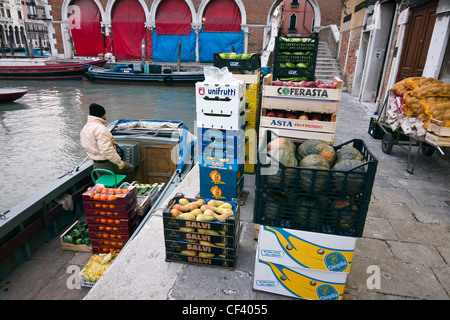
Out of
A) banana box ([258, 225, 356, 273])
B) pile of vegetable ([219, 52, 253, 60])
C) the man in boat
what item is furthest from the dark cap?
banana box ([258, 225, 356, 273])

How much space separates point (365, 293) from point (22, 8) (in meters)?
82.1

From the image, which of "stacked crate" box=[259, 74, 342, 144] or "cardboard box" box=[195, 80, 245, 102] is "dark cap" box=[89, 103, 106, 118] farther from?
"stacked crate" box=[259, 74, 342, 144]

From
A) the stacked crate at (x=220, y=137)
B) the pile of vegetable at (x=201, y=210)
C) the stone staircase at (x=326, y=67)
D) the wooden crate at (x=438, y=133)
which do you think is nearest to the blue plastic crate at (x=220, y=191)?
the stacked crate at (x=220, y=137)

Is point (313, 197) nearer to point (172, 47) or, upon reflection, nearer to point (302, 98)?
point (302, 98)

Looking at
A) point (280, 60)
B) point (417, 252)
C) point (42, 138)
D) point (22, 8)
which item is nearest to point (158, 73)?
point (42, 138)

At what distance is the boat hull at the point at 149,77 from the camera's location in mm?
22281

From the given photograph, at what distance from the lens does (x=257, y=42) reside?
25.4m

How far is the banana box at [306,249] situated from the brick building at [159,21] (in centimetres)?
2467

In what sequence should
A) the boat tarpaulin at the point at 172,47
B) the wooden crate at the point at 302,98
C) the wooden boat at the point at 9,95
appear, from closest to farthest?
the wooden crate at the point at 302,98 < the wooden boat at the point at 9,95 < the boat tarpaulin at the point at 172,47

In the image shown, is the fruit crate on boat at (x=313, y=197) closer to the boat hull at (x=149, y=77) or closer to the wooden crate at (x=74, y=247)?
the wooden crate at (x=74, y=247)

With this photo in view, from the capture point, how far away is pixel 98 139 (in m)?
4.98

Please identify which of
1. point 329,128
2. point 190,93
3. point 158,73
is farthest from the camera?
point 158,73

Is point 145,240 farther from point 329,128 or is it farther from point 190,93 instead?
point 190,93

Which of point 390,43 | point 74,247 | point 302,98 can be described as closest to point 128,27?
point 390,43
